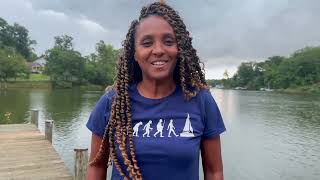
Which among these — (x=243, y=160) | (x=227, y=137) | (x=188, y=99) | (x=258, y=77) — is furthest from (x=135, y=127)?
(x=258, y=77)

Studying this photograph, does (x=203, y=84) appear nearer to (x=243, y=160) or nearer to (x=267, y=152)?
(x=243, y=160)

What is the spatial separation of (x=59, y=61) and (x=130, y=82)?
276 feet

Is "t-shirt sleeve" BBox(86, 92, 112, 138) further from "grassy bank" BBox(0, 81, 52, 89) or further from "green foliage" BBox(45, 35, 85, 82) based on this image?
"green foliage" BBox(45, 35, 85, 82)

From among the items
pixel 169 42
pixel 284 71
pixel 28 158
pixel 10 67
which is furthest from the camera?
pixel 284 71

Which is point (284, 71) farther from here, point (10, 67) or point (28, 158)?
point (28, 158)

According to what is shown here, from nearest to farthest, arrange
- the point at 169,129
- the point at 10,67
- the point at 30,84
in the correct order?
the point at 169,129, the point at 10,67, the point at 30,84

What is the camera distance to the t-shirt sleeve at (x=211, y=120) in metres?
2.10

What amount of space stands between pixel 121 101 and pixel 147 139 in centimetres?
27

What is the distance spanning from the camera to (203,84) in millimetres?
2205

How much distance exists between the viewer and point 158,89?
2154mm

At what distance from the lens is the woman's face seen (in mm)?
2100

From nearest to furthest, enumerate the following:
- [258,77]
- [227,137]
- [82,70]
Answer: [227,137] → [82,70] → [258,77]

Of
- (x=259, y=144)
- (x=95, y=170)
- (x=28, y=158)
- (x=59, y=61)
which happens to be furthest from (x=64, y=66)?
(x=95, y=170)

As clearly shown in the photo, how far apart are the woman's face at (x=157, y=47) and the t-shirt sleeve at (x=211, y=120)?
0.27 meters
